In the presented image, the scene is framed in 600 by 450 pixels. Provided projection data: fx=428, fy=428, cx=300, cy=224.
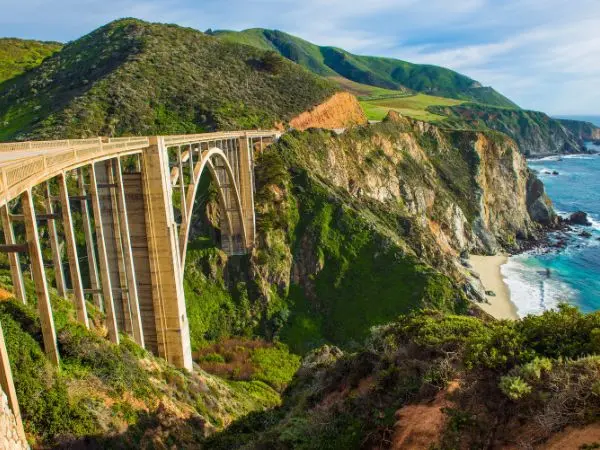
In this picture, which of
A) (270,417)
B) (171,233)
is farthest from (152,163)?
(270,417)

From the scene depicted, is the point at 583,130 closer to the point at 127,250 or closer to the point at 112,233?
the point at 127,250

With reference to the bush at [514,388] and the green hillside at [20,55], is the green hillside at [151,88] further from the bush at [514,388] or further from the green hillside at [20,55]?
the bush at [514,388]

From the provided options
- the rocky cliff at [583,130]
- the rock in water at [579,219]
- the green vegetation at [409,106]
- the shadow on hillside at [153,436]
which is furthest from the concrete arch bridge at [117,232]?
the rocky cliff at [583,130]

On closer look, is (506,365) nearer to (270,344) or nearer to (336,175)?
(270,344)

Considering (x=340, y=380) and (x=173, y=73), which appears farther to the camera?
(x=173, y=73)

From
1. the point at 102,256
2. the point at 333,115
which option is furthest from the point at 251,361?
the point at 333,115

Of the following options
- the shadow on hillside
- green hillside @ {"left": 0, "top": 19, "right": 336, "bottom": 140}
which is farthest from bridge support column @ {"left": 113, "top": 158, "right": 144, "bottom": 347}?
green hillside @ {"left": 0, "top": 19, "right": 336, "bottom": 140}
